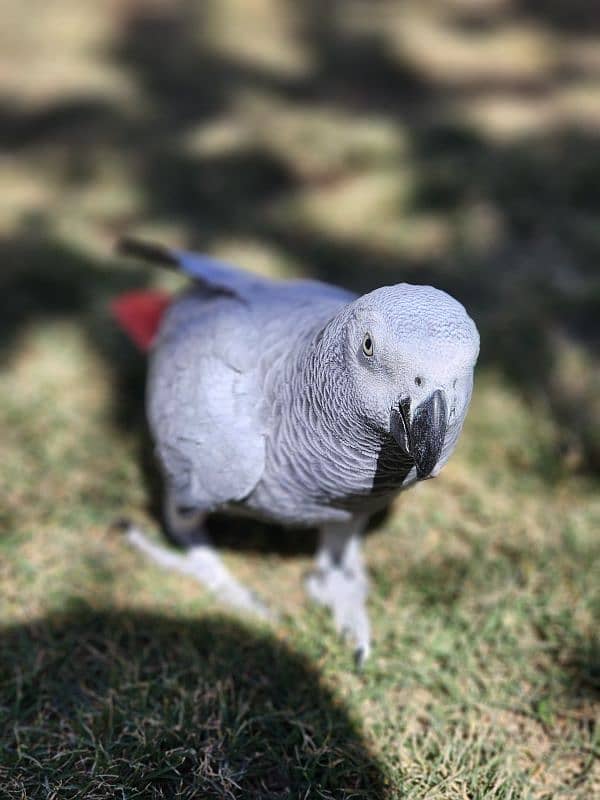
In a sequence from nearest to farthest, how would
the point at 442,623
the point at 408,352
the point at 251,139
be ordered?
the point at 408,352 < the point at 442,623 < the point at 251,139

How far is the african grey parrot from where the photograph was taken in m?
1.44

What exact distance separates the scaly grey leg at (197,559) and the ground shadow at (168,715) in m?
0.11

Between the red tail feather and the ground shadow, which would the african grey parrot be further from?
the ground shadow

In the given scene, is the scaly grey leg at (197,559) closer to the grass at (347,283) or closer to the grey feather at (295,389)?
the grass at (347,283)

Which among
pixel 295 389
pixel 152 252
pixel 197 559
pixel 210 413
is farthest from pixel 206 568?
pixel 152 252

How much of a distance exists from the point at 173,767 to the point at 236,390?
967mm

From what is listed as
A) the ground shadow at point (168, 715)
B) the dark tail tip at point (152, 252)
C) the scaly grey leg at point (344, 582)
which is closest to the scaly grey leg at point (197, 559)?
the ground shadow at point (168, 715)

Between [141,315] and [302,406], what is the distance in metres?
1.20

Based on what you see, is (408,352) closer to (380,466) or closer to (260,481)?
(380,466)

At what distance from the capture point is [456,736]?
1940 mm

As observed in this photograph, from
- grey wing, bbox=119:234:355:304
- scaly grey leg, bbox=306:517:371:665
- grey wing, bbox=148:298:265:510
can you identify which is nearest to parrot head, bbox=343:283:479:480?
grey wing, bbox=148:298:265:510

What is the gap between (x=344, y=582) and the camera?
239 centimetres

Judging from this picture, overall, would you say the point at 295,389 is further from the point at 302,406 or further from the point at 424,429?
the point at 424,429

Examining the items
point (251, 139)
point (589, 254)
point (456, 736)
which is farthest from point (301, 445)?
point (251, 139)
